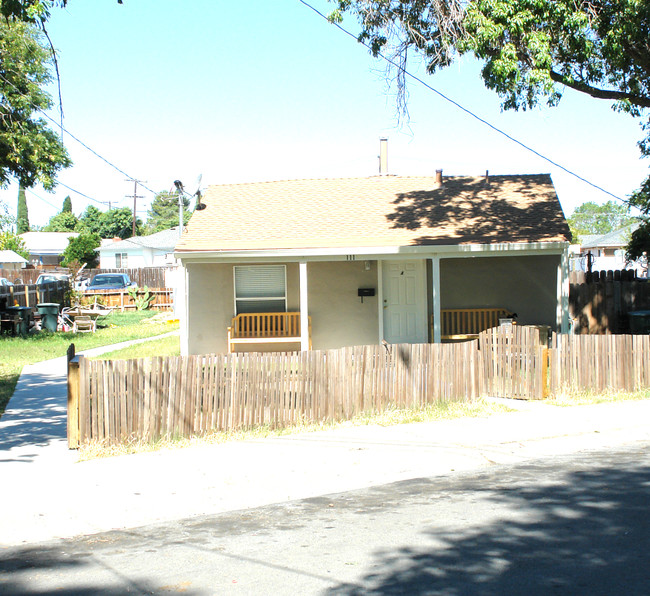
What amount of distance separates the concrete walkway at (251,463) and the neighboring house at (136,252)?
4529cm

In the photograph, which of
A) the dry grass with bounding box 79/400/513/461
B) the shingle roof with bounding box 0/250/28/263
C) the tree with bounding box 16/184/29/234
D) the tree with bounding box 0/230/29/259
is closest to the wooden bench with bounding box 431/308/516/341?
the dry grass with bounding box 79/400/513/461

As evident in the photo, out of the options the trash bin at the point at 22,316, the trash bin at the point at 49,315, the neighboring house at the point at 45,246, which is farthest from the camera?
the neighboring house at the point at 45,246

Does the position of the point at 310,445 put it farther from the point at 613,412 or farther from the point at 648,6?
the point at 648,6

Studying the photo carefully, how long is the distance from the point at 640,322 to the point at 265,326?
881 centimetres

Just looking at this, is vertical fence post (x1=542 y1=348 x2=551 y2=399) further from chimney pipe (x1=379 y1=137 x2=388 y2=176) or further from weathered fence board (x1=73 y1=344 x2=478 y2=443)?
chimney pipe (x1=379 y1=137 x2=388 y2=176)

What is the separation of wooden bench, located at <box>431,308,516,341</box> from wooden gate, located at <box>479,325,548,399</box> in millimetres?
4315

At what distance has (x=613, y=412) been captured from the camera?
32.6ft

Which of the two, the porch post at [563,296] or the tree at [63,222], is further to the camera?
the tree at [63,222]

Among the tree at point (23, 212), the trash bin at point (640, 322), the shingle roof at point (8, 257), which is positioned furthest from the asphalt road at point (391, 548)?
the tree at point (23, 212)

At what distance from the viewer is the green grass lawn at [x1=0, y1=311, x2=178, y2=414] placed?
14.6m

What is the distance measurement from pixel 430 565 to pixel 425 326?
1089 centimetres

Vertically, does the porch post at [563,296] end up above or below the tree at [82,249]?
below

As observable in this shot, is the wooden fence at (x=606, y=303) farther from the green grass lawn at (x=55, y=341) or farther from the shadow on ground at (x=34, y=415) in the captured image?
the green grass lawn at (x=55, y=341)

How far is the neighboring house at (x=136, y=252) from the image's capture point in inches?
2153
